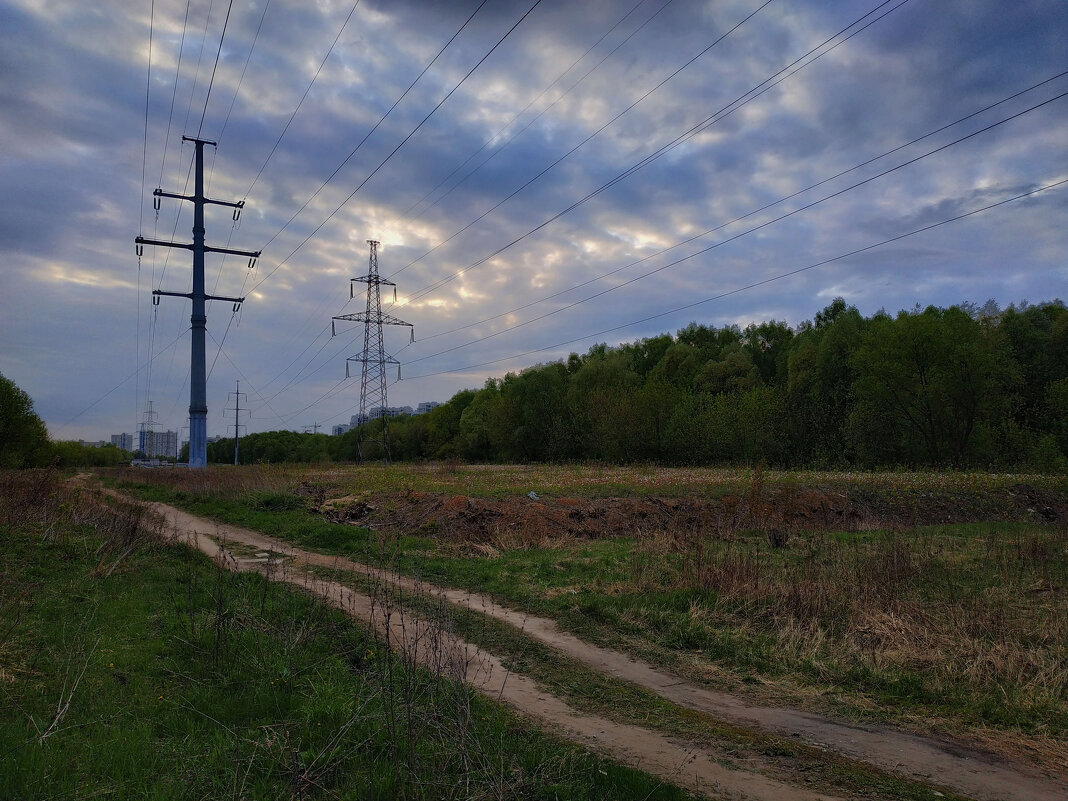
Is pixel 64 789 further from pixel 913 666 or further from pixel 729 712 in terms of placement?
pixel 913 666

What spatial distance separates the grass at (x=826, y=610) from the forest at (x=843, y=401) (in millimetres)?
23820

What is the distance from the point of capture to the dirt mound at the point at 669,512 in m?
17.0

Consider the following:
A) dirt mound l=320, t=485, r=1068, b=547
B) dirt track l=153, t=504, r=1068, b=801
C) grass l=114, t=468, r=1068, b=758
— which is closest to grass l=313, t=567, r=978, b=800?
dirt track l=153, t=504, r=1068, b=801

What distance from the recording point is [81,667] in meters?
5.79

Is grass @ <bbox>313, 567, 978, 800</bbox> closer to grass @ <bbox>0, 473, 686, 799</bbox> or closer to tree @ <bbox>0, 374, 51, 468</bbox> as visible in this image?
grass @ <bbox>0, 473, 686, 799</bbox>

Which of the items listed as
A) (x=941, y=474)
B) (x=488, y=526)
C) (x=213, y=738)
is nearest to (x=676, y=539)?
(x=488, y=526)

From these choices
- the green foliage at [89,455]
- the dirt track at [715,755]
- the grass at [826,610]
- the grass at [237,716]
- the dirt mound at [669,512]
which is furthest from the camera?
the green foliage at [89,455]

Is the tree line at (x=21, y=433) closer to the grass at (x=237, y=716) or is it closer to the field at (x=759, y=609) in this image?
the field at (x=759, y=609)

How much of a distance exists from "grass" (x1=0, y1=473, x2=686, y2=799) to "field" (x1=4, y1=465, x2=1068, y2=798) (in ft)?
0.84

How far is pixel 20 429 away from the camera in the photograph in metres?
49.6

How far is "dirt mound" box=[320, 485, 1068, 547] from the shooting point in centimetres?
1703

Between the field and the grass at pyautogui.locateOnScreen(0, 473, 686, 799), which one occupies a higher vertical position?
the grass at pyautogui.locateOnScreen(0, 473, 686, 799)

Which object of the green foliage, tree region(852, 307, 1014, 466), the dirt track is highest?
tree region(852, 307, 1014, 466)

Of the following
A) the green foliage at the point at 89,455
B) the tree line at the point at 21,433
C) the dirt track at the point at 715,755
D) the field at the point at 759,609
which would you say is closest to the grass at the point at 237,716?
the field at the point at 759,609
